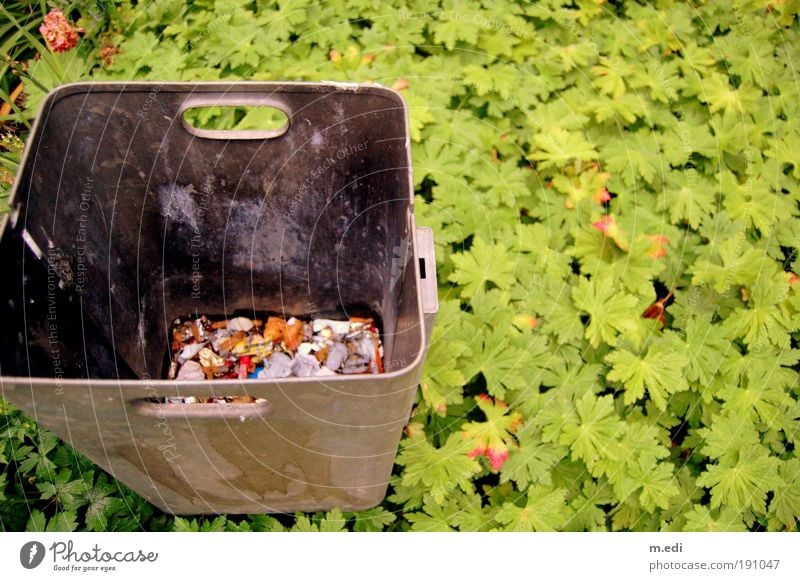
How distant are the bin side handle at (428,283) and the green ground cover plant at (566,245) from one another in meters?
0.90

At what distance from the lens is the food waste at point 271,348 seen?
2.56 m

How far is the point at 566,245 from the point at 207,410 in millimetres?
2006

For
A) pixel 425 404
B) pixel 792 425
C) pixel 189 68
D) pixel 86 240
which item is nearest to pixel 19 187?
pixel 86 240

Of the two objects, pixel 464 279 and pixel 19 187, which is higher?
pixel 19 187

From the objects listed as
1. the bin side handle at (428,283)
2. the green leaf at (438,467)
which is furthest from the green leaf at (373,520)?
the bin side handle at (428,283)

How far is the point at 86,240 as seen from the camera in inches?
80.4

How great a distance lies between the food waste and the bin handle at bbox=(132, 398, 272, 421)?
978mm

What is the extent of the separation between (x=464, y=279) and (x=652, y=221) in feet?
3.38

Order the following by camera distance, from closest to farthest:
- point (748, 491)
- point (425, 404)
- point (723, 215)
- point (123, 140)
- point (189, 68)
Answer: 1. point (123, 140)
2. point (748, 491)
3. point (425, 404)
4. point (723, 215)
5. point (189, 68)

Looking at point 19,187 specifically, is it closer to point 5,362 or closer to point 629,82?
point 5,362

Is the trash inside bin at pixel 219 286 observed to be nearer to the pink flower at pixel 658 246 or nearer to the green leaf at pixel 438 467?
the green leaf at pixel 438 467

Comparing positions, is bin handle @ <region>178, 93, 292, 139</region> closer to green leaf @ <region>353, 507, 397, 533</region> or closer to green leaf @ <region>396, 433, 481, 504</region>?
green leaf @ <region>396, 433, 481, 504</region>

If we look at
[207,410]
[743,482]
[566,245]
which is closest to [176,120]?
[207,410]

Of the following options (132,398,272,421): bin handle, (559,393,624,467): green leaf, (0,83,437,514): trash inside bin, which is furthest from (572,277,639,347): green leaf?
(132,398,272,421): bin handle
